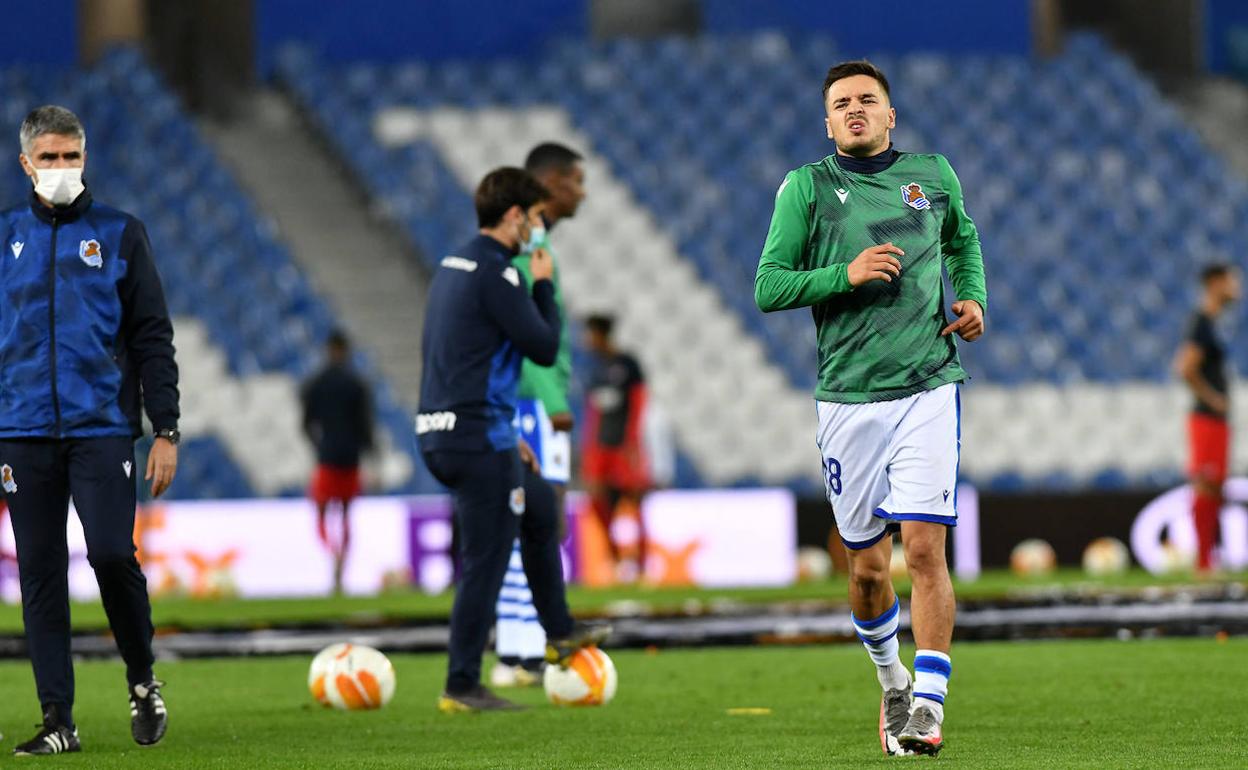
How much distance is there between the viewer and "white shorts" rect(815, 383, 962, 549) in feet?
20.2

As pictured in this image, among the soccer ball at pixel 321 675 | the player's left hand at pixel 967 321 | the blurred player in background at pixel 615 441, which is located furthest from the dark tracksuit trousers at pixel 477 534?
the blurred player in background at pixel 615 441

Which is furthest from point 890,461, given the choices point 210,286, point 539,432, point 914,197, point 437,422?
point 210,286

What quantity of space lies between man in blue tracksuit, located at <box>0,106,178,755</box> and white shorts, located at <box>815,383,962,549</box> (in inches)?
A: 86.9

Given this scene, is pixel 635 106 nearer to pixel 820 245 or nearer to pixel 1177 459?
pixel 1177 459

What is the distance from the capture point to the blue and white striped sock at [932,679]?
607 cm

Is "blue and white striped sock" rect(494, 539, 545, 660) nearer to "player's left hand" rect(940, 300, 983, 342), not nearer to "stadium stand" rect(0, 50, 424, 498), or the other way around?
"player's left hand" rect(940, 300, 983, 342)

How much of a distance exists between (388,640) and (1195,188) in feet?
53.5

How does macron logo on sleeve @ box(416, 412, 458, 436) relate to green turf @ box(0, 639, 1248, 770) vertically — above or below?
above

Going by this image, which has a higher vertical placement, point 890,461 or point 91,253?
point 91,253

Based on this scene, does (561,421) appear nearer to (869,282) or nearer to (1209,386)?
(869,282)

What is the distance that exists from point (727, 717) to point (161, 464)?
2.31 m

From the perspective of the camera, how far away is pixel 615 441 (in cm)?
1812

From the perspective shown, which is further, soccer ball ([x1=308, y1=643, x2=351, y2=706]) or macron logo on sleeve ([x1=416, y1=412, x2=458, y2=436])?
soccer ball ([x1=308, y1=643, x2=351, y2=706])

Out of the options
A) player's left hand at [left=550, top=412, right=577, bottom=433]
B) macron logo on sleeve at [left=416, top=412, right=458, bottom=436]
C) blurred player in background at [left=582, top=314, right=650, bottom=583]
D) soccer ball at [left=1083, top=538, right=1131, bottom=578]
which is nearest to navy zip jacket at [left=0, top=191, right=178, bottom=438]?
macron logo on sleeve at [left=416, top=412, right=458, bottom=436]
